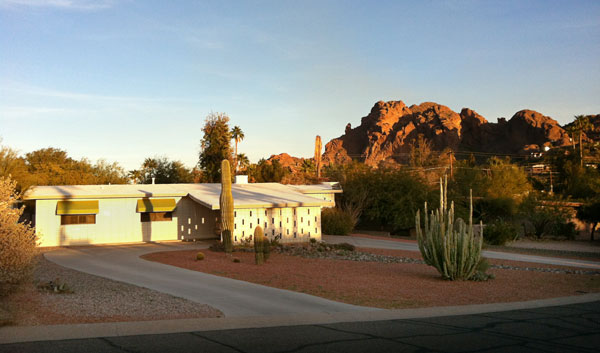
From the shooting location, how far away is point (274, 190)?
32969 millimetres

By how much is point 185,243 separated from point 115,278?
39.5 ft

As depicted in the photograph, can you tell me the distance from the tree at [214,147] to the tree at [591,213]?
31689 millimetres

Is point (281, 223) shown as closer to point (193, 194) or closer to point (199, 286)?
point (193, 194)

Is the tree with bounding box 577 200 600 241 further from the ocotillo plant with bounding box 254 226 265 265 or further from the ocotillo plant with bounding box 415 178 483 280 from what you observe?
the ocotillo plant with bounding box 254 226 265 265

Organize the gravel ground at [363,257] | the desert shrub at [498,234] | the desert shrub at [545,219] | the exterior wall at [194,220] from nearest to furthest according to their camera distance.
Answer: the gravel ground at [363,257], the exterior wall at [194,220], the desert shrub at [498,234], the desert shrub at [545,219]

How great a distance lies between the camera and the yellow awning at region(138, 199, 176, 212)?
2781cm

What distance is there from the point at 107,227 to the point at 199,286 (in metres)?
14.8

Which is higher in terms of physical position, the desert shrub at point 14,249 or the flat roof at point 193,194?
the flat roof at point 193,194

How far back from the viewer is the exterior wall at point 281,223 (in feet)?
89.2

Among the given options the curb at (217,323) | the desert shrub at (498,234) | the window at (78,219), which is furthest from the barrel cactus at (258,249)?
the desert shrub at (498,234)

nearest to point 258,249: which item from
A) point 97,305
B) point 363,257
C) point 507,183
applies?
point 363,257

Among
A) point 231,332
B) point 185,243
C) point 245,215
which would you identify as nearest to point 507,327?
point 231,332

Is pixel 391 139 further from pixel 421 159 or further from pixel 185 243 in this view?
pixel 185 243

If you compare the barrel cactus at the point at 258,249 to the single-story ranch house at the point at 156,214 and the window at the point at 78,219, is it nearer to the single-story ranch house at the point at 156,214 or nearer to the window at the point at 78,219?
the single-story ranch house at the point at 156,214
